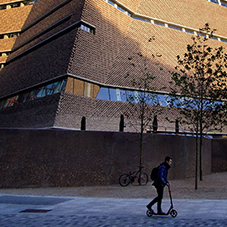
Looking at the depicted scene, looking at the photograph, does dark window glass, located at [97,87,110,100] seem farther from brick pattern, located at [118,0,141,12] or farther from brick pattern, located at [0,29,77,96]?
brick pattern, located at [118,0,141,12]

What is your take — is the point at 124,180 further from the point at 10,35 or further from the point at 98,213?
the point at 10,35

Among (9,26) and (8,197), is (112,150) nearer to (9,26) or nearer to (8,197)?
(8,197)

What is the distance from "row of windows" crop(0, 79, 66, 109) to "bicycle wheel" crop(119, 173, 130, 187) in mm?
16085

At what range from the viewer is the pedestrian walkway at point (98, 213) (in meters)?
8.34

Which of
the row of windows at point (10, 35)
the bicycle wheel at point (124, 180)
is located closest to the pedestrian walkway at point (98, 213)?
the bicycle wheel at point (124, 180)

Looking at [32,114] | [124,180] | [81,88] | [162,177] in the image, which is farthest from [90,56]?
[162,177]

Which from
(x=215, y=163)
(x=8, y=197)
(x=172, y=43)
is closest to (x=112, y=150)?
(x=8, y=197)

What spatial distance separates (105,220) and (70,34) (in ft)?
95.3

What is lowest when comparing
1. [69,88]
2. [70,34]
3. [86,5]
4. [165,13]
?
[69,88]

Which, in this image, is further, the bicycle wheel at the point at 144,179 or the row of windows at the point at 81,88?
the row of windows at the point at 81,88

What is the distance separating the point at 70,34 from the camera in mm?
35125

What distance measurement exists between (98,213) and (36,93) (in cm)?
2881

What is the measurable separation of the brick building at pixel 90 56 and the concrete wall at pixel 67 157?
745 centimetres

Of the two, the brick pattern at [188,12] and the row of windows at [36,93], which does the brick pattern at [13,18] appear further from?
the brick pattern at [188,12]
